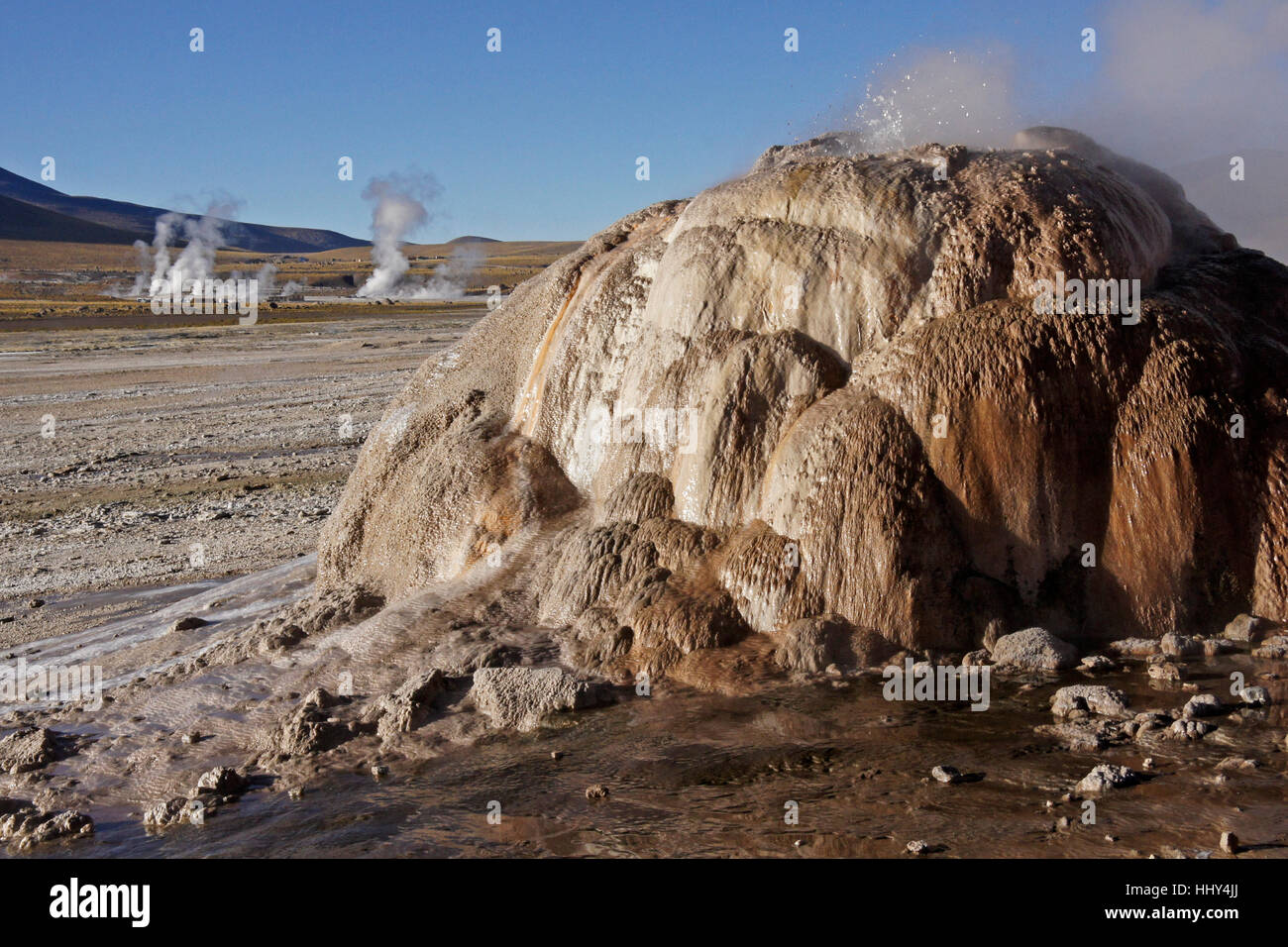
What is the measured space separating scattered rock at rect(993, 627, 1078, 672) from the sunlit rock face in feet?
0.47

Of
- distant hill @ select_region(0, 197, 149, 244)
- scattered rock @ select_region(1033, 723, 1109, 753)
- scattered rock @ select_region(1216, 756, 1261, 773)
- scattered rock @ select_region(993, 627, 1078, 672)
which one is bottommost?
scattered rock @ select_region(1033, 723, 1109, 753)

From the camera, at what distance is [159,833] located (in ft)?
16.0

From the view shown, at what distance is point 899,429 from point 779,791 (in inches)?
76.6

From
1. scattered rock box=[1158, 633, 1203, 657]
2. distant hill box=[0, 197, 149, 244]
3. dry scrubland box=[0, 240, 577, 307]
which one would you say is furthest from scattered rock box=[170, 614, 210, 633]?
distant hill box=[0, 197, 149, 244]

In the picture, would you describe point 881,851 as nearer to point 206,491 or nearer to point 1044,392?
point 1044,392

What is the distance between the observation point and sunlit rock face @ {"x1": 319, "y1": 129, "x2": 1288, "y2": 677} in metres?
5.39

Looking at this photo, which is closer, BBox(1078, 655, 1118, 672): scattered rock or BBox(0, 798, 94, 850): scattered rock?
BBox(0, 798, 94, 850): scattered rock

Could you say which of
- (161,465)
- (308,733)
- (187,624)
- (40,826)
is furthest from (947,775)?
(161,465)

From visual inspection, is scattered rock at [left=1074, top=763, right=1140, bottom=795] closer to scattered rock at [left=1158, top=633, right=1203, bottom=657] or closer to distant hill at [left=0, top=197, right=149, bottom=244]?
scattered rock at [left=1158, top=633, right=1203, bottom=657]

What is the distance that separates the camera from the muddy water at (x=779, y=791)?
3.86 m

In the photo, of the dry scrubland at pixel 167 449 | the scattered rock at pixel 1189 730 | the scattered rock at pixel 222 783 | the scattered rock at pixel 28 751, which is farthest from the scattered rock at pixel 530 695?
the dry scrubland at pixel 167 449

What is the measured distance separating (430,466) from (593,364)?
1271 mm

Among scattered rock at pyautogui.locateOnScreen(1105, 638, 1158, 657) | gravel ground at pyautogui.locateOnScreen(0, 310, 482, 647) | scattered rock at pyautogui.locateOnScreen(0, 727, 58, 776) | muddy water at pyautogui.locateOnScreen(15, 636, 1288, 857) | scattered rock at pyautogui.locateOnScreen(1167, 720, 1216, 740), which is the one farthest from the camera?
gravel ground at pyautogui.locateOnScreen(0, 310, 482, 647)
